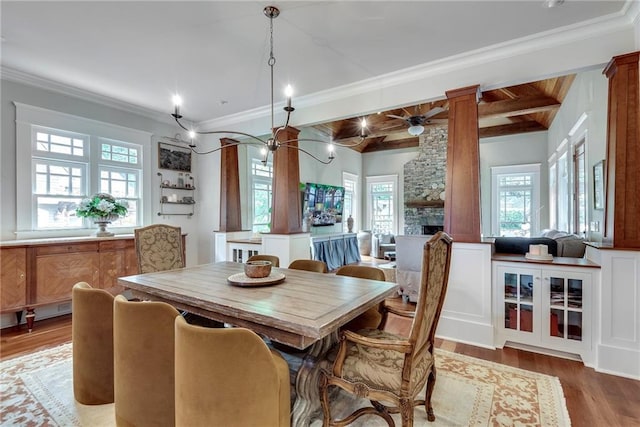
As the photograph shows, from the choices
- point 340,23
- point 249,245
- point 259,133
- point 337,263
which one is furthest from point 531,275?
point 337,263

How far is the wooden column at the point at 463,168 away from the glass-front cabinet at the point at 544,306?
1.62 feet

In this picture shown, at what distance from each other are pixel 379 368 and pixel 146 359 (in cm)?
119

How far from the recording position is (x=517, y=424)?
1.79 metres

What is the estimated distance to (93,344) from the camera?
74.0 inches

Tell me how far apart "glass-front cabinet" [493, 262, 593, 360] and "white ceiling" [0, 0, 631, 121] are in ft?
7.16

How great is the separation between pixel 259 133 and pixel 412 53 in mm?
2612

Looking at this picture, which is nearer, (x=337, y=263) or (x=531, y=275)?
(x=531, y=275)

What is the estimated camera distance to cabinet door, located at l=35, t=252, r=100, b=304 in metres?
3.28

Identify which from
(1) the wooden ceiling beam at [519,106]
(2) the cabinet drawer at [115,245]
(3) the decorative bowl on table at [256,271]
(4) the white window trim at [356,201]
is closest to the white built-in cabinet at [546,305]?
(3) the decorative bowl on table at [256,271]

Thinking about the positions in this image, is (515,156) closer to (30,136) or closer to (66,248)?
(66,248)

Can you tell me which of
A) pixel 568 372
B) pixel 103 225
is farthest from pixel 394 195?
pixel 103 225

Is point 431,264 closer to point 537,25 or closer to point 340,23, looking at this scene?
point 340,23

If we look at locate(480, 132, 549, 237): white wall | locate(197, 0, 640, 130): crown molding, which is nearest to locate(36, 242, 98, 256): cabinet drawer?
locate(197, 0, 640, 130): crown molding

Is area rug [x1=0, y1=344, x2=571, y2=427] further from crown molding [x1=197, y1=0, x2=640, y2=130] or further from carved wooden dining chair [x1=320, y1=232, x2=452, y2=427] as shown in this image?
→ crown molding [x1=197, y1=0, x2=640, y2=130]
